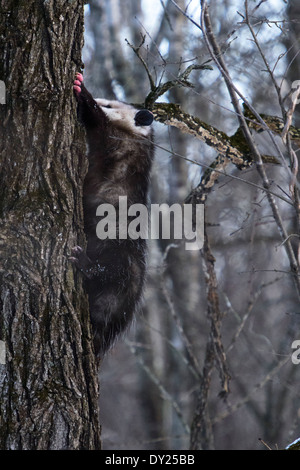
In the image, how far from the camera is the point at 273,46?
6164 mm

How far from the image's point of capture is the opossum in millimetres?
3266

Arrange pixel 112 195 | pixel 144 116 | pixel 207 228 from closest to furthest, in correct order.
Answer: pixel 144 116, pixel 112 195, pixel 207 228

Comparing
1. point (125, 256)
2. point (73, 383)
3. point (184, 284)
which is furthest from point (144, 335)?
point (73, 383)

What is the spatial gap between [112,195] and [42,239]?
110 centimetres

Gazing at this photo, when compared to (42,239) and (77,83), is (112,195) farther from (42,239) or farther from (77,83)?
(42,239)

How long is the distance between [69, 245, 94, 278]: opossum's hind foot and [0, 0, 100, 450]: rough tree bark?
44mm

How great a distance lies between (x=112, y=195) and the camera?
12.0ft

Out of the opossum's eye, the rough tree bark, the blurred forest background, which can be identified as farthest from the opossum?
the blurred forest background

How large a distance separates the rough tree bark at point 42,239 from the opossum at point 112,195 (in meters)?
0.30

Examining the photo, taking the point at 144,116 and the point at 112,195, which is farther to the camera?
the point at 112,195

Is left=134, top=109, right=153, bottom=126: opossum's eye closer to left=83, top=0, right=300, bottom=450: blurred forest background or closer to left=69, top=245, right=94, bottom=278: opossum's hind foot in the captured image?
left=69, top=245, right=94, bottom=278: opossum's hind foot

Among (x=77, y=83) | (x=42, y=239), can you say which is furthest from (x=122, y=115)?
(x=42, y=239)

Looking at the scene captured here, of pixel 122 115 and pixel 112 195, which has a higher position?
pixel 122 115

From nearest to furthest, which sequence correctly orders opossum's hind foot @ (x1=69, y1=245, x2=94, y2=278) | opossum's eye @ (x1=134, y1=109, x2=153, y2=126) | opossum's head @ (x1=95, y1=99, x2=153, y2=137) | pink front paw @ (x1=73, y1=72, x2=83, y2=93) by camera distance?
opossum's hind foot @ (x1=69, y1=245, x2=94, y2=278) < pink front paw @ (x1=73, y1=72, x2=83, y2=93) < opossum's eye @ (x1=134, y1=109, x2=153, y2=126) < opossum's head @ (x1=95, y1=99, x2=153, y2=137)
